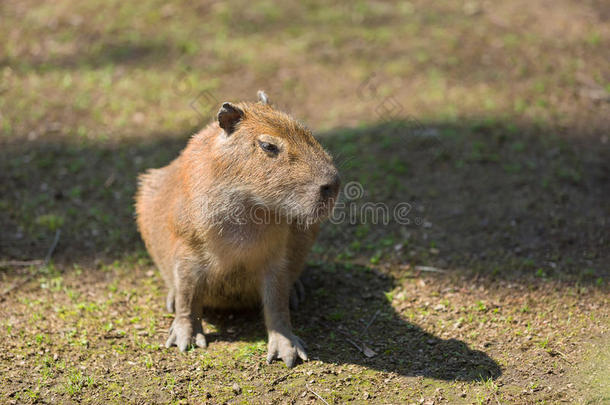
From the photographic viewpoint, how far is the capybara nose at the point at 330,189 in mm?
4141

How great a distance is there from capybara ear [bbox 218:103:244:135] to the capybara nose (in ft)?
2.50

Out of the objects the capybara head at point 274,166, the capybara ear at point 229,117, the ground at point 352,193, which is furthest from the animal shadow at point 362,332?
the capybara ear at point 229,117

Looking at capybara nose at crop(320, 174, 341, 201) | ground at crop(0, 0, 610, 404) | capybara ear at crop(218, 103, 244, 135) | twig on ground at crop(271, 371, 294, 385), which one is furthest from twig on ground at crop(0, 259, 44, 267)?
capybara nose at crop(320, 174, 341, 201)

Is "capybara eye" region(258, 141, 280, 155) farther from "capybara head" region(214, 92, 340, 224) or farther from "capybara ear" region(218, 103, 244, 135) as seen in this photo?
"capybara ear" region(218, 103, 244, 135)

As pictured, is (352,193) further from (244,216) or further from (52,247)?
(52,247)

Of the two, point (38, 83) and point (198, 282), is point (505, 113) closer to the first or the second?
point (198, 282)

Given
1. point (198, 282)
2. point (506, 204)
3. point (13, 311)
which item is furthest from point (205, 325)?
point (506, 204)

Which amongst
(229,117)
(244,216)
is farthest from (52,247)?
(229,117)

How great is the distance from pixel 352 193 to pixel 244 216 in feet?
8.32

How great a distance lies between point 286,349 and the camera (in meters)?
4.48

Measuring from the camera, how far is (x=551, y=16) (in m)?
9.63

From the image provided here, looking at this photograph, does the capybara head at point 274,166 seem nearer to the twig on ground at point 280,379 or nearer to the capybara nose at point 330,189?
the capybara nose at point 330,189

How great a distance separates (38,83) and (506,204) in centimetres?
619

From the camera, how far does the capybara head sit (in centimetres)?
416
